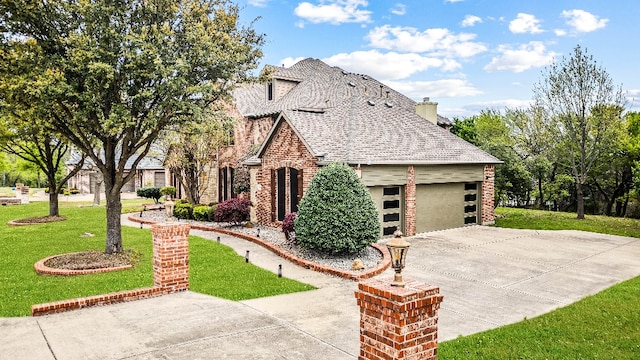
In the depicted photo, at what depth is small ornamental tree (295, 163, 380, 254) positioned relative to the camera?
41.3 ft

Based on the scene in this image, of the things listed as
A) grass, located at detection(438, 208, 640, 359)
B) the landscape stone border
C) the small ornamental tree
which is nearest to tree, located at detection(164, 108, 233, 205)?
the small ornamental tree

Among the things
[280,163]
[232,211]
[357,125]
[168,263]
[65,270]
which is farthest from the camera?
[232,211]

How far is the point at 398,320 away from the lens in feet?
14.7

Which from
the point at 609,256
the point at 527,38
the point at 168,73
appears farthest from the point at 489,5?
the point at 168,73

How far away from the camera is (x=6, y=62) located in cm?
1148

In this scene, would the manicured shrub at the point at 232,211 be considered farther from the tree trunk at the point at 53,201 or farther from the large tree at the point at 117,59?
the tree trunk at the point at 53,201

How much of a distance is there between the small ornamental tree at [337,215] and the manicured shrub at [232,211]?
20.3 ft

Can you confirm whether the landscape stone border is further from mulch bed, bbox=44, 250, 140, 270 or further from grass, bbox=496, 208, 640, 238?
grass, bbox=496, 208, 640, 238

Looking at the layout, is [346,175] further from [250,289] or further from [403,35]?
[403,35]

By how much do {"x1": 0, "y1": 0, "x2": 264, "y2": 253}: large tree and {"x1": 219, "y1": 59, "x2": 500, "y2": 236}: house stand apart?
288cm

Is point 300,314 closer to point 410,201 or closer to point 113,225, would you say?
point 113,225

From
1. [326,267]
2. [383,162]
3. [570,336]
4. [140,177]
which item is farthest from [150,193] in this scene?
[570,336]

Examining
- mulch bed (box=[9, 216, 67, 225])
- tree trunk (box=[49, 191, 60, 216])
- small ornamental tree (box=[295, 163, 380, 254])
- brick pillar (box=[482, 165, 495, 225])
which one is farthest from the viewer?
tree trunk (box=[49, 191, 60, 216])

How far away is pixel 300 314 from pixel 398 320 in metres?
4.11
